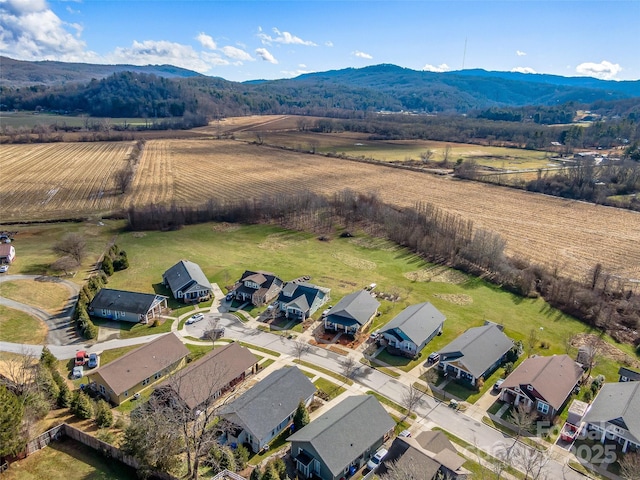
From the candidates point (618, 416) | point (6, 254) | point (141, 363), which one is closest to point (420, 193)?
point (618, 416)

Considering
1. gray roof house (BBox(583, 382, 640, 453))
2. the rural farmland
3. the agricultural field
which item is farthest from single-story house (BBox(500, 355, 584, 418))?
the agricultural field

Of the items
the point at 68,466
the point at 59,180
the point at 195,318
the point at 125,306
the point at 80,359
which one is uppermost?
the point at 59,180

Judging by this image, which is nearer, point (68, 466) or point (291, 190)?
point (68, 466)

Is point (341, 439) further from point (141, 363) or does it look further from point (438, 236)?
point (438, 236)

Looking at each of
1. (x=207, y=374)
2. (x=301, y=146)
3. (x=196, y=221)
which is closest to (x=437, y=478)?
(x=207, y=374)

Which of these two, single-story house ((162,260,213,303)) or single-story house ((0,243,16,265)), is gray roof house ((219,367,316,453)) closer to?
single-story house ((162,260,213,303))

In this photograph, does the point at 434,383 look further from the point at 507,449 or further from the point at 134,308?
the point at 134,308

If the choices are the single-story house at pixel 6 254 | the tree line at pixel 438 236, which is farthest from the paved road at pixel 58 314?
the tree line at pixel 438 236
